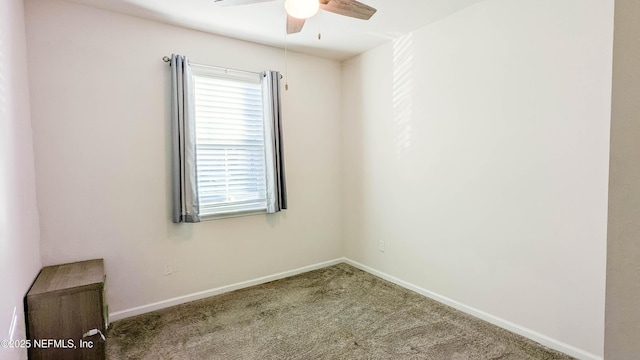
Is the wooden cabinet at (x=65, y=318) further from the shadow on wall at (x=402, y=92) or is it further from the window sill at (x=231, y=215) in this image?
the shadow on wall at (x=402, y=92)

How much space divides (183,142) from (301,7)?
1.72 metres

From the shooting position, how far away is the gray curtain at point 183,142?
2777mm

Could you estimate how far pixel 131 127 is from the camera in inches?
106

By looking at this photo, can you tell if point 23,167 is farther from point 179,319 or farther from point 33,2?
point 179,319

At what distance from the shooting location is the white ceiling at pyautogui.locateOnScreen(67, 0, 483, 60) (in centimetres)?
249

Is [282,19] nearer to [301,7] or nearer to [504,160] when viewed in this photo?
[301,7]

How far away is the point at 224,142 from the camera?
3.15 meters

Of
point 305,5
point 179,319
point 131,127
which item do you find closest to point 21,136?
point 131,127

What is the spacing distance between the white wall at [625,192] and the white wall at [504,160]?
1.64 metres

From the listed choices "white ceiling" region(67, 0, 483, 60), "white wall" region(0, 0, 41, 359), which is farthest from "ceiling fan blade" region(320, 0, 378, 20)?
"white wall" region(0, 0, 41, 359)

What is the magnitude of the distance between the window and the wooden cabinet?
0.92 meters

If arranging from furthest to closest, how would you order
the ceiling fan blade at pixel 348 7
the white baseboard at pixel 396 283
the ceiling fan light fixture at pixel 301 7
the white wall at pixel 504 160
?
the white baseboard at pixel 396 283 → the white wall at pixel 504 160 → the ceiling fan blade at pixel 348 7 → the ceiling fan light fixture at pixel 301 7

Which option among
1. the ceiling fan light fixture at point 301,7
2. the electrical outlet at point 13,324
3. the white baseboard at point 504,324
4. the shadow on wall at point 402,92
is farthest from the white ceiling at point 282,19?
the white baseboard at point 504,324

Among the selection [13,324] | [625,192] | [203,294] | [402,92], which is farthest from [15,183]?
[402,92]
